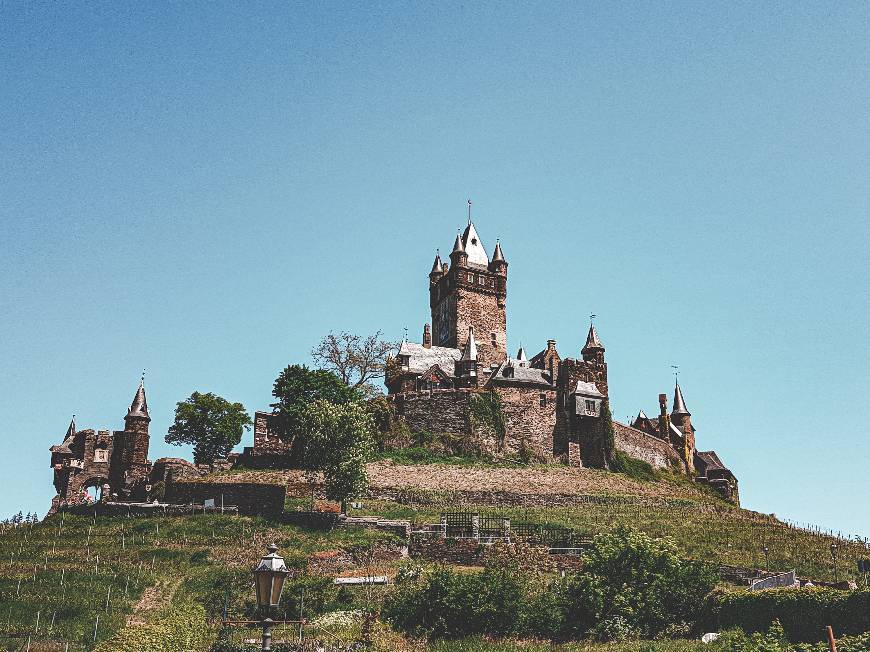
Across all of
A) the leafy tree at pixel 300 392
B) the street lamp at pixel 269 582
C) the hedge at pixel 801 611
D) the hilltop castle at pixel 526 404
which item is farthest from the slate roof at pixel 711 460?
the street lamp at pixel 269 582

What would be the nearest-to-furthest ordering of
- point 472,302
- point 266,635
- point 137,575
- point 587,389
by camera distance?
point 266,635 → point 137,575 → point 587,389 → point 472,302

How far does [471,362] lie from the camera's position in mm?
70688

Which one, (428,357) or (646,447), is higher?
(428,357)

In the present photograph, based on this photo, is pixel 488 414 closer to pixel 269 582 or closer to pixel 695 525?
pixel 695 525

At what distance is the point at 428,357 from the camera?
76625mm

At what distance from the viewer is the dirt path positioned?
1155 inches

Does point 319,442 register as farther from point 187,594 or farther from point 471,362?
point 471,362

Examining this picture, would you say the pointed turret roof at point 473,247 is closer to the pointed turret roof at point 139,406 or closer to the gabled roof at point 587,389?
the gabled roof at point 587,389

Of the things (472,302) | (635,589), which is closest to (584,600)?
(635,589)

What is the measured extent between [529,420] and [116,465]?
30215 mm

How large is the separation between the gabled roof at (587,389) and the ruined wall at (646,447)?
8.77 feet

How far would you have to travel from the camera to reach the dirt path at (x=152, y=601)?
96.3ft

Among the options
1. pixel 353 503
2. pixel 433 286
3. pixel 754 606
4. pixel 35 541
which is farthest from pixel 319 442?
pixel 433 286

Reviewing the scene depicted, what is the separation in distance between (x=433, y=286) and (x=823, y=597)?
2585 inches
